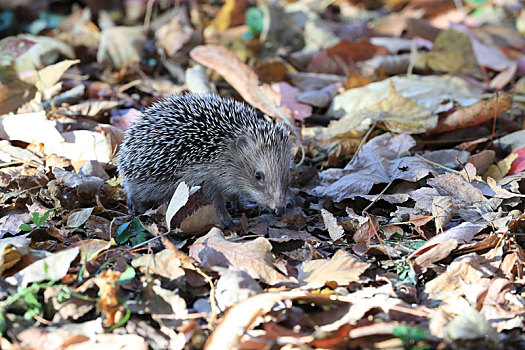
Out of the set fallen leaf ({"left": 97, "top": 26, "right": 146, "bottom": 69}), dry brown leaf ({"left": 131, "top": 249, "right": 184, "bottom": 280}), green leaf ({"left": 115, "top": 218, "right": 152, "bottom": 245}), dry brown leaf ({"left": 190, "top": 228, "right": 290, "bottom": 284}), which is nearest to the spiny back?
green leaf ({"left": 115, "top": 218, "right": 152, "bottom": 245})

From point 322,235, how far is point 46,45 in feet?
17.4

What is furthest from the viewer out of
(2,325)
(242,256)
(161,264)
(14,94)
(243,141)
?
(14,94)

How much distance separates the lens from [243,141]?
16.0 feet

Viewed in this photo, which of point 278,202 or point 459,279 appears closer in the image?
point 459,279

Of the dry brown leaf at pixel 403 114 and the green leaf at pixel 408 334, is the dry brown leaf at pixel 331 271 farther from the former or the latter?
the dry brown leaf at pixel 403 114

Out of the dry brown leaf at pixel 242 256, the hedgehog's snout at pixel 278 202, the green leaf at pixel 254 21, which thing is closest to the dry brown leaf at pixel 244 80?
the hedgehog's snout at pixel 278 202

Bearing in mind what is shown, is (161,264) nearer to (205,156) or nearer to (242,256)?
(242,256)

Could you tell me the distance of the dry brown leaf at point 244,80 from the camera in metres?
6.18

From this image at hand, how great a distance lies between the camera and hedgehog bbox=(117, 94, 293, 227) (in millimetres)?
4738

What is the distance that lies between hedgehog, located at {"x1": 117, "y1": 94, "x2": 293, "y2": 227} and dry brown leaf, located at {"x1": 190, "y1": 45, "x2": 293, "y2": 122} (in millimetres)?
1197

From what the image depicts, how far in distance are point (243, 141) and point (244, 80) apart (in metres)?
1.78

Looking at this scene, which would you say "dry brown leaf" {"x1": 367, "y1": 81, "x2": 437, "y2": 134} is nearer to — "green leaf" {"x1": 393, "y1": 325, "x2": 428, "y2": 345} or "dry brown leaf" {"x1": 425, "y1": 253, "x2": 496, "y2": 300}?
"dry brown leaf" {"x1": 425, "y1": 253, "x2": 496, "y2": 300}

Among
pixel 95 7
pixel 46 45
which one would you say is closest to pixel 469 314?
pixel 46 45

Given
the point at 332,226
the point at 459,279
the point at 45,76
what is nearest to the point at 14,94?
the point at 45,76
